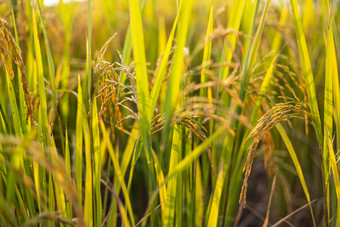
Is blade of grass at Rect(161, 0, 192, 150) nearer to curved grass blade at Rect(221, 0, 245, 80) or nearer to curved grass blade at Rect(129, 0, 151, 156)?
curved grass blade at Rect(129, 0, 151, 156)

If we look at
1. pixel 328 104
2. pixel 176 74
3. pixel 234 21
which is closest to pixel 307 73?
pixel 328 104

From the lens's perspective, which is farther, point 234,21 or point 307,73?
point 234,21

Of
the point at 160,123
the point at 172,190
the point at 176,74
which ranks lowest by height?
the point at 172,190

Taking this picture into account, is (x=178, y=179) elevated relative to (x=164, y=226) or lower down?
elevated

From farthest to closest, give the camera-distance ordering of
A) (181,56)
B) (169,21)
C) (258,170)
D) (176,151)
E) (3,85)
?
(169,21) → (258,170) → (3,85) → (176,151) → (181,56)

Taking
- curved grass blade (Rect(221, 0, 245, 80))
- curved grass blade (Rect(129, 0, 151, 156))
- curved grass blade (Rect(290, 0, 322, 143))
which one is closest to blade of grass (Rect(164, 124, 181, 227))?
curved grass blade (Rect(129, 0, 151, 156))

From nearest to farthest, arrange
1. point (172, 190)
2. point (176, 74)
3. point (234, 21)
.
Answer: point (176, 74) < point (172, 190) < point (234, 21)

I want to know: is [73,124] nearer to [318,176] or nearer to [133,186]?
[133,186]

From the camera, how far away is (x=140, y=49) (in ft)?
2.68

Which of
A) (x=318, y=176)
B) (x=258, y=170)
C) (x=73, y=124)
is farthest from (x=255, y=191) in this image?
(x=73, y=124)

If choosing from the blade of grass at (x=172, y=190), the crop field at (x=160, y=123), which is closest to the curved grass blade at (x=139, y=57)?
the crop field at (x=160, y=123)

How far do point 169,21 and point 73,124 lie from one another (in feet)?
4.89

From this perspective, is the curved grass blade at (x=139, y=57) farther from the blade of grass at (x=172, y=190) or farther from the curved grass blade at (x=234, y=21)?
the curved grass blade at (x=234, y=21)

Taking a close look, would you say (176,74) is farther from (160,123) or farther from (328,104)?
(328,104)
